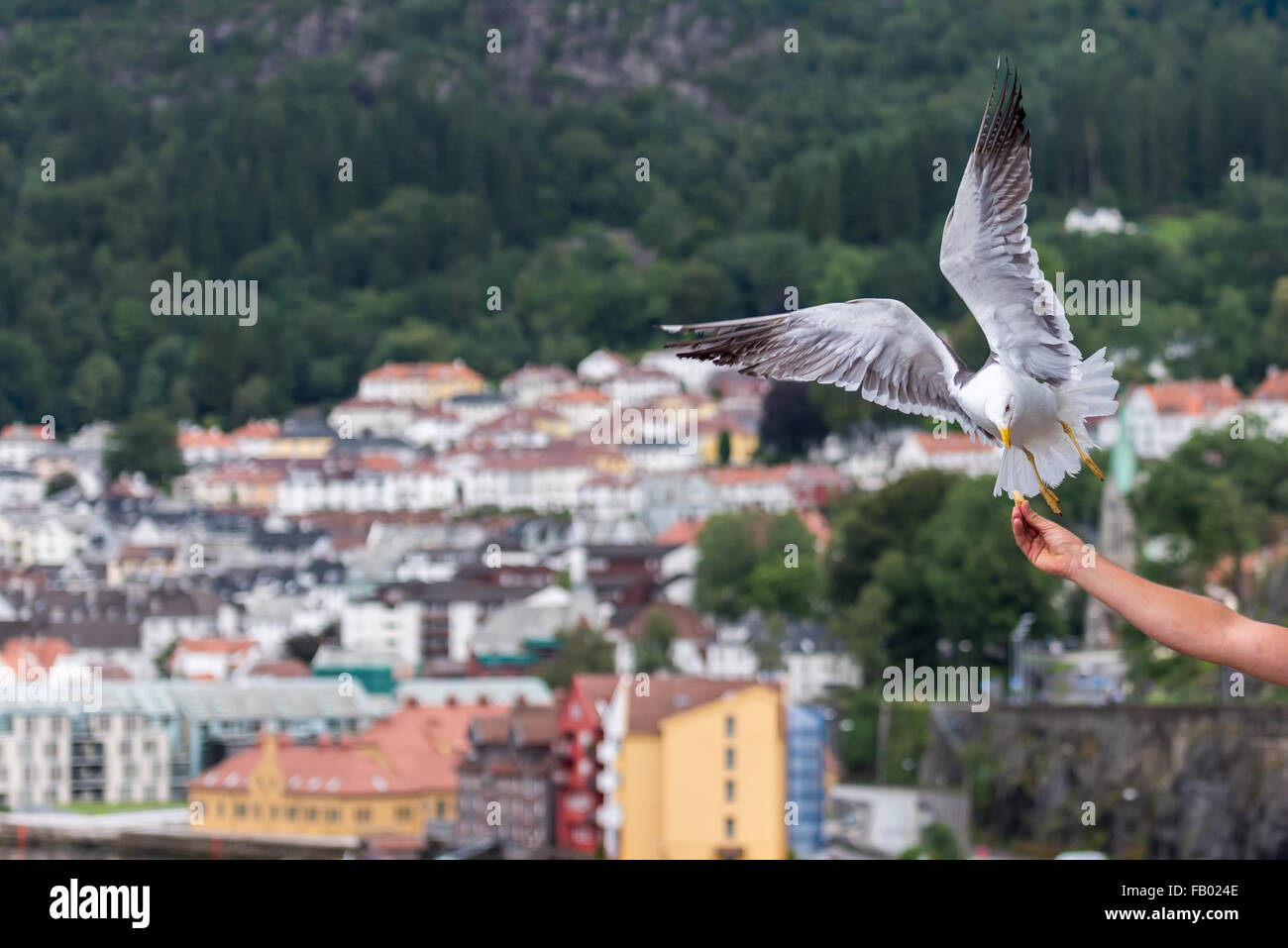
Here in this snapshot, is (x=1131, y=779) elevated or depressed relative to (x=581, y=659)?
depressed

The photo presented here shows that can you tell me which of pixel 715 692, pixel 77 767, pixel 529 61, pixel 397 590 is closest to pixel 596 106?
pixel 529 61

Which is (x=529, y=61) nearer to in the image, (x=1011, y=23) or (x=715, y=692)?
(x=1011, y=23)

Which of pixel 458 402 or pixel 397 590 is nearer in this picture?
pixel 397 590

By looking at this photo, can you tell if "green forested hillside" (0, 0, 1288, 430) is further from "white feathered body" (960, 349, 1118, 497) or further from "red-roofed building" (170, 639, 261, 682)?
"white feathered body" (960, 349, 1118, 497)

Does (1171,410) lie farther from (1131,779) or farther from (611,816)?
(1131,779)

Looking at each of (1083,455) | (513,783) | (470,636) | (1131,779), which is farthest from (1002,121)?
(470,636)
